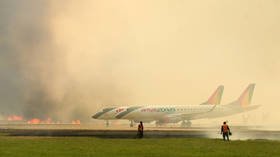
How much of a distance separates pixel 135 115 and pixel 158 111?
7.68m

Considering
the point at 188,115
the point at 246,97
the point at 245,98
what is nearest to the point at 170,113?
the point at 188,115

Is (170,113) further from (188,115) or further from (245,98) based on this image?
(245,98)

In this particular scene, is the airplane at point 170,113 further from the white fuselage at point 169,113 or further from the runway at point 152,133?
the runway at point 152,133

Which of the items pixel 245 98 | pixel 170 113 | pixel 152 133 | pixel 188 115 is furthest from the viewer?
pixel 245 98

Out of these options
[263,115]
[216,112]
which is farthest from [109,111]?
[263,115]

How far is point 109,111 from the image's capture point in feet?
447

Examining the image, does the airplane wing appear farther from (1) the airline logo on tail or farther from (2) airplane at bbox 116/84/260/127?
(1) the airline logo on tail

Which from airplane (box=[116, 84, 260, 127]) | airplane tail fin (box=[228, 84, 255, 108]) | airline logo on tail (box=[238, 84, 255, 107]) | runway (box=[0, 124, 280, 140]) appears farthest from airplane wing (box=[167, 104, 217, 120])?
runway (box=[0, 124, 280, 140])

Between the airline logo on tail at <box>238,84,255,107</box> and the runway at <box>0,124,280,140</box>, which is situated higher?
the airline logo on tail at <box>238,84,255,107</box>

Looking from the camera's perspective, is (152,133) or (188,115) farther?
(188,115)

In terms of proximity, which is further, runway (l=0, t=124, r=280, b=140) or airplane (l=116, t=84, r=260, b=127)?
airplane (l=116, t=84, r=260, b=127)

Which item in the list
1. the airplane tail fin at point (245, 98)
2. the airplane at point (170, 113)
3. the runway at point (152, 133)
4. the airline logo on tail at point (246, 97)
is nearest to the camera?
the runway at point (152, 133)

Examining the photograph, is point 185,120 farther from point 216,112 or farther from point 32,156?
point 32,156

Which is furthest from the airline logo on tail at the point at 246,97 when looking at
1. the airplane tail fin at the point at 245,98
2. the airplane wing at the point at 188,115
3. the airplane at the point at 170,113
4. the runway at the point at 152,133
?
the runway at the point at 152,133
